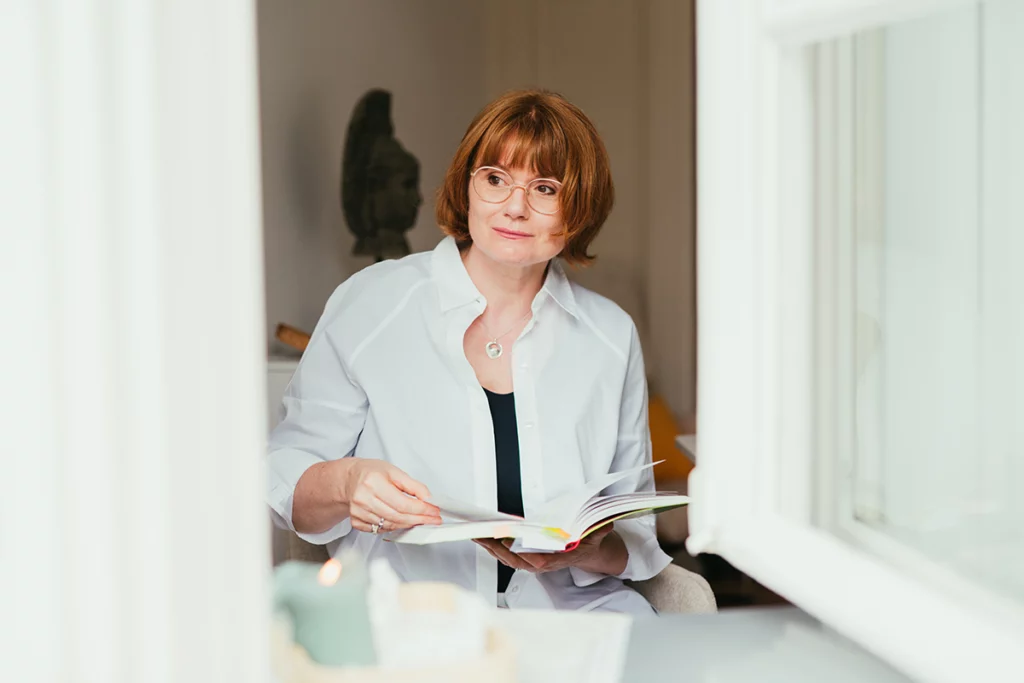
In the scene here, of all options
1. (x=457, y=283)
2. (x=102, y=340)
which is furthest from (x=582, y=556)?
(x=102, y=340)

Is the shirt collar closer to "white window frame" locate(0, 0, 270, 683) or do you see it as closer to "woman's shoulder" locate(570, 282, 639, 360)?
"woman's shoulder" locate(570, 282, 639, 360)

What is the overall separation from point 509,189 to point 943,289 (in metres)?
0.82

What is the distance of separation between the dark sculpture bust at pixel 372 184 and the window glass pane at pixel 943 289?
Answer: 227 cm

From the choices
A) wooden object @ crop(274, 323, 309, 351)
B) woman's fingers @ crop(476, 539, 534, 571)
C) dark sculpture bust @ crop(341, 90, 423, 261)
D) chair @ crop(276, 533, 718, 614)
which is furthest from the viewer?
dark sculpture bust @ crop(341, 90, 423, 261)

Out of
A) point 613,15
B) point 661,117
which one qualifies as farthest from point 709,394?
point 613,15

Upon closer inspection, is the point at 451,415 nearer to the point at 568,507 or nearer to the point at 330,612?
the point at 568,507

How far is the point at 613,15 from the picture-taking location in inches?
164

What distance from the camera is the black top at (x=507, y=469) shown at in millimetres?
1567

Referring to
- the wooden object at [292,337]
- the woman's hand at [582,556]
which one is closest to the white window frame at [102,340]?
the woman's hand at [582,556]

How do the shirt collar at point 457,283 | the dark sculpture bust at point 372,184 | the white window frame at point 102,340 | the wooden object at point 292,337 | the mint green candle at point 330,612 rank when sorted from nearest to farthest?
the white window frame at point 102,340
the mint green candle at point 330,612
the shirt collar at point 457,283
the wooden object at point 292,337
the dark sculpture bust at point 372,184

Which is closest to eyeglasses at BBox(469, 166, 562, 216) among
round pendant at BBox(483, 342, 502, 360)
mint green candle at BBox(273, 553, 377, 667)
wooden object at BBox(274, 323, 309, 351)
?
round pendant at BBox(483, 342, 502, 360)

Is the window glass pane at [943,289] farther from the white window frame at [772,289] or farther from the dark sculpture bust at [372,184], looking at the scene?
the dark sculpture bust at [372,184]

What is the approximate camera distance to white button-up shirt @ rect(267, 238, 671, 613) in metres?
1.54

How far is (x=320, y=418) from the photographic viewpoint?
5.17ft
